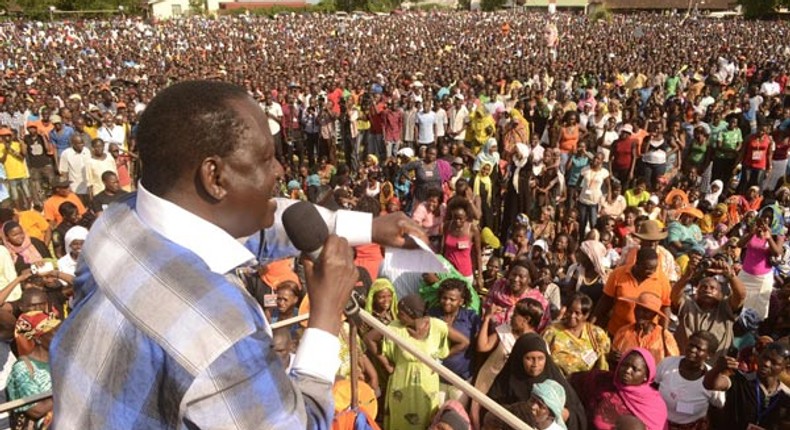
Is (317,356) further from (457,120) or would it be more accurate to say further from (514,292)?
(457,120)

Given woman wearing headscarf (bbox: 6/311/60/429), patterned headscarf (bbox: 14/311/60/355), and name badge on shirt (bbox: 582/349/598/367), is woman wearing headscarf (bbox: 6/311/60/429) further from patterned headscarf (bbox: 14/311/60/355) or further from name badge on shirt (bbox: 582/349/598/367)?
name badge on shirt (bbox: 582/349/598/367)

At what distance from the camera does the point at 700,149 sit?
9398 millimetres

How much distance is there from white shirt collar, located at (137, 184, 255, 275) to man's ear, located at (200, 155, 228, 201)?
5 cm

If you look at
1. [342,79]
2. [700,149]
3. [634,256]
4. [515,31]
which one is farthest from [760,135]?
[515,31]

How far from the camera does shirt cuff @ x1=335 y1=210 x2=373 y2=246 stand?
1.80m

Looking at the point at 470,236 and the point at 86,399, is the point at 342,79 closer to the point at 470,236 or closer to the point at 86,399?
the point at 470,236

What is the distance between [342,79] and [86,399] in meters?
14.8

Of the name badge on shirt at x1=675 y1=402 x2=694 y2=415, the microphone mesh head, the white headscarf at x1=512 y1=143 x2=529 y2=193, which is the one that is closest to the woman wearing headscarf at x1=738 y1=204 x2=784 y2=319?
the name badge on shirt at x1=675 y1=402 x2=694 y2=415

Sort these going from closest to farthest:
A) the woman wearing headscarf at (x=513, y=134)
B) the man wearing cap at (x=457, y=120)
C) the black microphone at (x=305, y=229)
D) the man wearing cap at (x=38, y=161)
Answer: the black microphone at (x=305, y=229), the man wearing cap at (x=38, y=161), the woman wearing headscarf at (x=513, y=134), the man wearing cap at (x=457, y=120)

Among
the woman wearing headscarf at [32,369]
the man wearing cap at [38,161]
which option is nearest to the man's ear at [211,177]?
the woman wearing headscarf at [32,369]

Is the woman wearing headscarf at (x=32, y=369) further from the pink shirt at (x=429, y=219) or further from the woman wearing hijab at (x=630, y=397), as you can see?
the pink shirt at (x=429, y=219)

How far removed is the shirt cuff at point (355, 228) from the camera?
71.1 inches

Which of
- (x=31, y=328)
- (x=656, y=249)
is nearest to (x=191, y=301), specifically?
(x=31, y=328)

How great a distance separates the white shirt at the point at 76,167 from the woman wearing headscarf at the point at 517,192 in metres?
5.19
